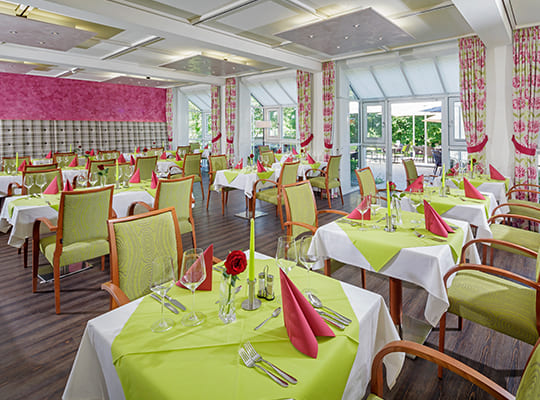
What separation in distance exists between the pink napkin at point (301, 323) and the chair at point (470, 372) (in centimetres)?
30

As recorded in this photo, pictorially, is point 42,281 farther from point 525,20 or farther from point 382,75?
point 382,75

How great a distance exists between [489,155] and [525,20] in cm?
218

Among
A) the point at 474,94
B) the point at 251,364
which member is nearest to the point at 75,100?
the point at 474,94

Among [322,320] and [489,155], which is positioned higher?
[489,155]

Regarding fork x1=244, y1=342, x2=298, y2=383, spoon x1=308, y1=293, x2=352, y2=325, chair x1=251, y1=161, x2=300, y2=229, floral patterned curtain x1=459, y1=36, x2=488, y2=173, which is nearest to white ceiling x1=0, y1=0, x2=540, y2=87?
floral patterned curtain x1=459, y1=36, x2=488, y2=173

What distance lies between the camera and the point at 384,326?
1.57 m

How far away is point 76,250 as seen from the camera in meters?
3.04

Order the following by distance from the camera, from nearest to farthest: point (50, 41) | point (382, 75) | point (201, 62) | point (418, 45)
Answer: point (50, 41), point (418, 45), point (201, 62), point (382, 75)

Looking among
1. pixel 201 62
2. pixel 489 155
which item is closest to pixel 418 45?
pixel 489 155

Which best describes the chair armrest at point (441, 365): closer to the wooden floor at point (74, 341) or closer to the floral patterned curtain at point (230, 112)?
the wooden floor at point (74, 341)

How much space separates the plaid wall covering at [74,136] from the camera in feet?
33.3

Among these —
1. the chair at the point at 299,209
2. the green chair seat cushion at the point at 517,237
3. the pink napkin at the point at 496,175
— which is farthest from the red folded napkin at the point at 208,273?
the pink napkin at the point at 496,175

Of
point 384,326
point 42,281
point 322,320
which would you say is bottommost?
point 42,281

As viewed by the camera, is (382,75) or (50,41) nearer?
(50,41)
